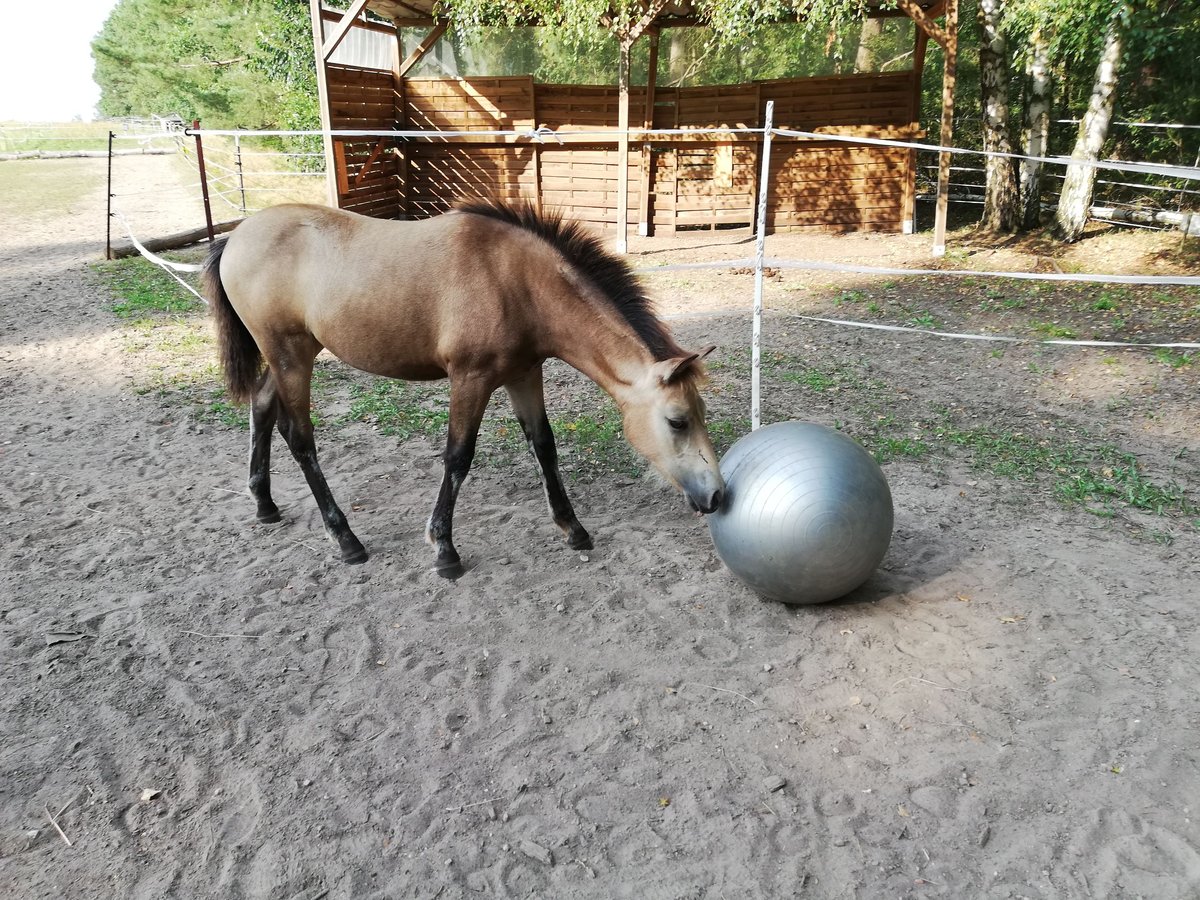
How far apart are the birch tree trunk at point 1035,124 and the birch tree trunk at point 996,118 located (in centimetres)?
14

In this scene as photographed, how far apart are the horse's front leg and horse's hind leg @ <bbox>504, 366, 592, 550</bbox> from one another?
0.30 metres

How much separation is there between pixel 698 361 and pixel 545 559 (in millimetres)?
1318

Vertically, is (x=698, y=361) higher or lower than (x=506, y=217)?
lower

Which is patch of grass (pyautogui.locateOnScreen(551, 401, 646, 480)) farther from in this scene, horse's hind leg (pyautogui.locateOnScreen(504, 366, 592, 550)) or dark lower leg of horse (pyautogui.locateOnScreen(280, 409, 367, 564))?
dark lower leg of horse (pyautogui.locateOnScreen(280, 409, 367, 564))

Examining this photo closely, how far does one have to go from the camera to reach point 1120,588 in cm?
340

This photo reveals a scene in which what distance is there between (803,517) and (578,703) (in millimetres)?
1132

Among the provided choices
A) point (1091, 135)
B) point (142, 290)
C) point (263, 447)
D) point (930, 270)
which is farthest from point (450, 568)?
point (1091, 135)

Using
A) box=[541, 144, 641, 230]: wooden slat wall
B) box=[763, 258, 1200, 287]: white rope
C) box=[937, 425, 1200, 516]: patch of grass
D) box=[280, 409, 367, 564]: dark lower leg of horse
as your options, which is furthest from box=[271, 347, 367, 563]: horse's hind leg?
box=[541, 144, 641, 230]: wooden slat wall

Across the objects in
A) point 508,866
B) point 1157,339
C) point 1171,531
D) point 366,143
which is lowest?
point 508,866

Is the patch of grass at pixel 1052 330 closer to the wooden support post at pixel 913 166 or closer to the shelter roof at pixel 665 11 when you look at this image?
the wooden support post at pixel 913 166

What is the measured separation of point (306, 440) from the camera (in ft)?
13.0

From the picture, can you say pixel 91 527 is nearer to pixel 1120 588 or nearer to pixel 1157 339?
pixel 1120 588

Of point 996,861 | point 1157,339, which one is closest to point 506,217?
point 996,861

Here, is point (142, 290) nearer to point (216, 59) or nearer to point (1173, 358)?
point (1173, 358)
